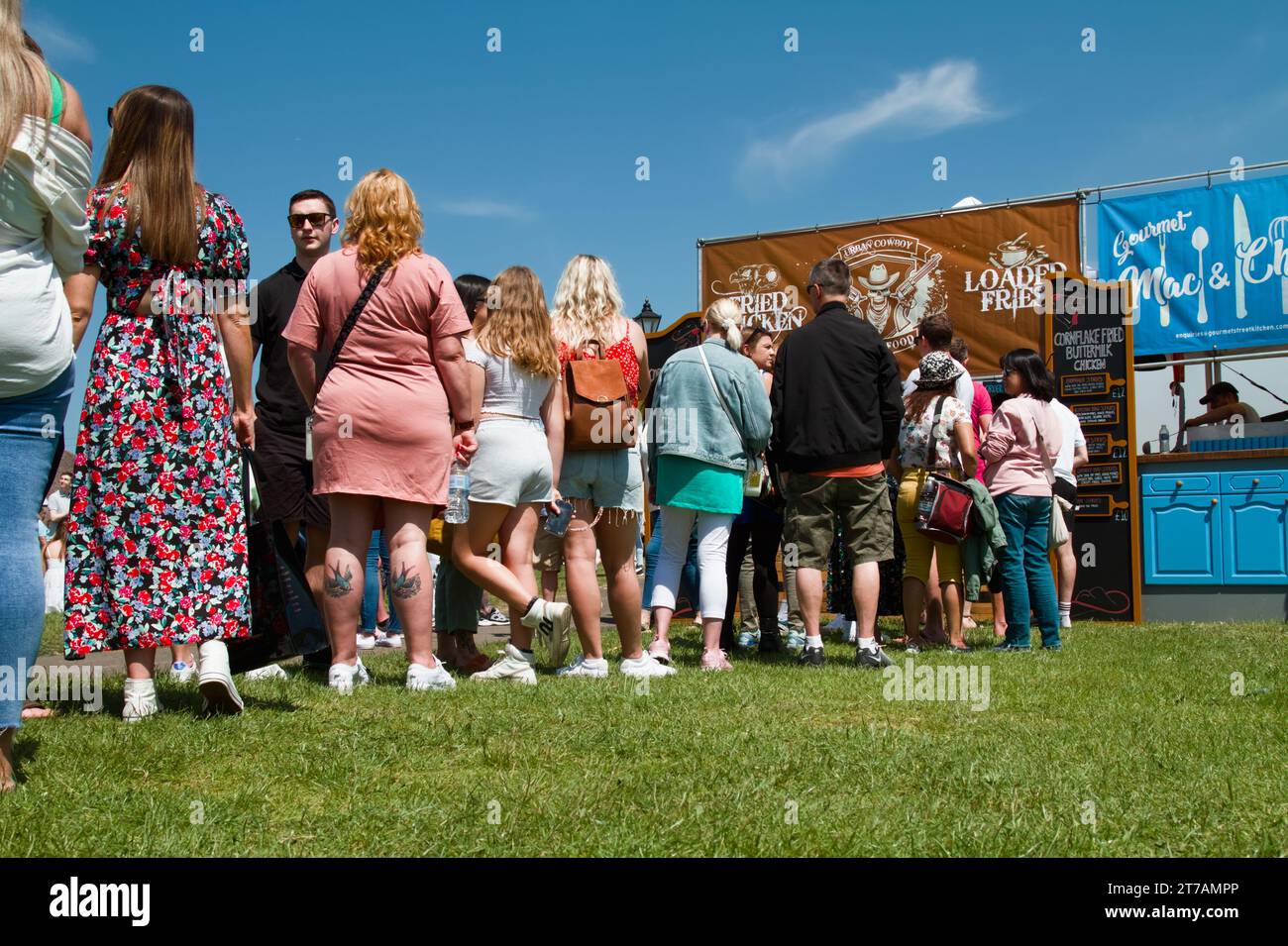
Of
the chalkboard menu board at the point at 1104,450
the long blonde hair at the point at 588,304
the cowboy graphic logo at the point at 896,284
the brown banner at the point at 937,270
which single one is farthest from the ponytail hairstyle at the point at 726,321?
the cowboy graphic logo at the point at 896,284

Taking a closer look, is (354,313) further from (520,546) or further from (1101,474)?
(1101,474)

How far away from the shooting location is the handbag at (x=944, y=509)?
682 cm

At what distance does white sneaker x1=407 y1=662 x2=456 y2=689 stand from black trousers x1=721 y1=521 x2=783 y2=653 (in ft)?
8.34

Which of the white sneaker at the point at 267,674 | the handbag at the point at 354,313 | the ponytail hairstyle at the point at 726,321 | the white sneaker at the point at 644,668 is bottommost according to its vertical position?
the white sneaker at the point at 644,668

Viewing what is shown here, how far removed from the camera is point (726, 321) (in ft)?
20.5

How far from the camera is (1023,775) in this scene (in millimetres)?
3113

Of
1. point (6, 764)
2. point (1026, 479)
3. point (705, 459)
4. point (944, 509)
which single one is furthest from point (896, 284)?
point (6, 764)

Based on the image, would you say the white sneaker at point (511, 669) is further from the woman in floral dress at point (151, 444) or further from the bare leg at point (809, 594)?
the bare leg at point (809, 594)

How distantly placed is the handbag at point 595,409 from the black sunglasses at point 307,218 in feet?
4.53

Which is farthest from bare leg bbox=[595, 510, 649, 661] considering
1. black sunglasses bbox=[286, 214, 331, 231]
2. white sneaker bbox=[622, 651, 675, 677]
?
black sunglasses bbox=[286, 214, 331, 231]

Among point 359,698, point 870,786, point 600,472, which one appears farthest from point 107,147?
point 870,786

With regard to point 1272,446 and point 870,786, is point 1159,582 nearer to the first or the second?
point 1272,446
